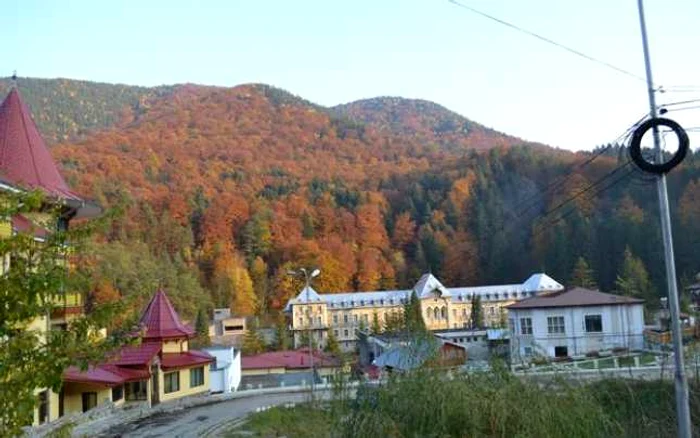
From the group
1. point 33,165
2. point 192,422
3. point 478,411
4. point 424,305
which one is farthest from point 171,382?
point 424,305

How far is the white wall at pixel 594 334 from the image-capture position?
114ft

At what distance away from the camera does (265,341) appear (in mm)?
56906

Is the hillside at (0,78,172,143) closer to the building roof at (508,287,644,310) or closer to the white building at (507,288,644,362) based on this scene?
the building roof at (508,287,644,310)

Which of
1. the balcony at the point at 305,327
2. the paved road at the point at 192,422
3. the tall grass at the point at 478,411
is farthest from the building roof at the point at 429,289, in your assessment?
the tall grass at the point at 478,411

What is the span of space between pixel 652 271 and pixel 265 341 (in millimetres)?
38179

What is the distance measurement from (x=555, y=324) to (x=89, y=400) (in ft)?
82.1

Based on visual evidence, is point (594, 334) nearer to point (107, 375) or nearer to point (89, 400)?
point (107, 375)

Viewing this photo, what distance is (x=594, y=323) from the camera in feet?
116

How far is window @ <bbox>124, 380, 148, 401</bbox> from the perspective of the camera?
75.3 feet

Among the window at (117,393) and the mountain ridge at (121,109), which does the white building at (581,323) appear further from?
the mountain ridge at (121,109)

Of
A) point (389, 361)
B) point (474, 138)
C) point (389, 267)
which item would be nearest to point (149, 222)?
point (389, 267)

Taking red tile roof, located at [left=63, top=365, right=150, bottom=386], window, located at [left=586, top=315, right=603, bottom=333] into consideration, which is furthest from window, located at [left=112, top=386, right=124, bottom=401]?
window, located at [left=586, top=315, right=603, bottom=333]

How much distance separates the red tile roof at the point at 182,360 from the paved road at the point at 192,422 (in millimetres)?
1895

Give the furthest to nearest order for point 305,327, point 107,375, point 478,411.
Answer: point 305,327, point 107,375, point 478,411
